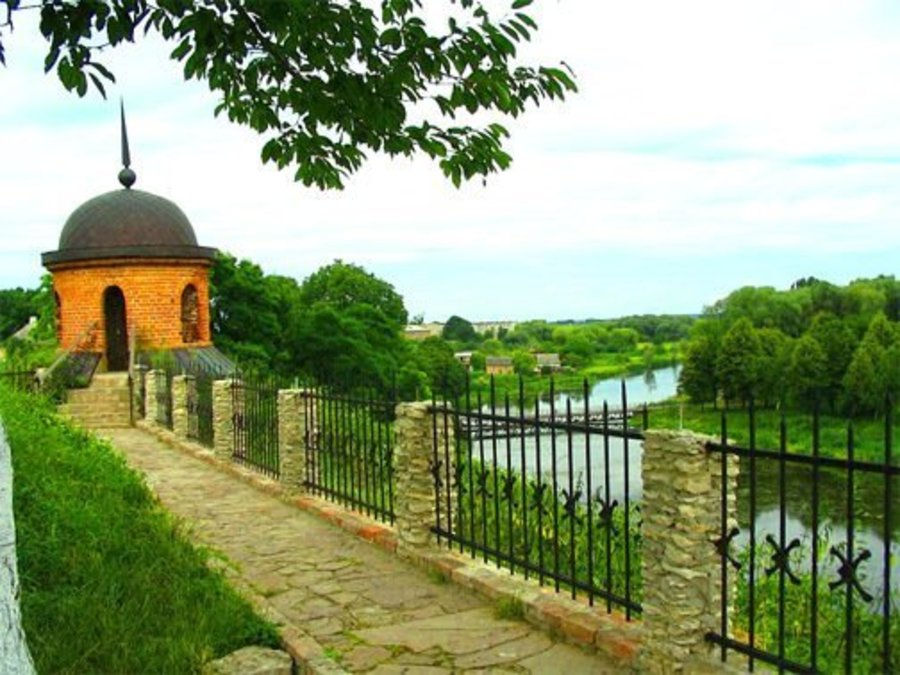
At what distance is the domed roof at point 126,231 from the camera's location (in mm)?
20891

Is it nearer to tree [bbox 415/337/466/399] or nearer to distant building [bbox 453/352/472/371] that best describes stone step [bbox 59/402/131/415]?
tree [bbox 415/337/466/399]

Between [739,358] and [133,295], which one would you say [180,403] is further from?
[739,358]

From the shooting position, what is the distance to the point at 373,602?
5.80 metres

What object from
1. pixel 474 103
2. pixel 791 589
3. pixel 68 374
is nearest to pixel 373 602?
pixel 474 103

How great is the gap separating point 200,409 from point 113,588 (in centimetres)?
901

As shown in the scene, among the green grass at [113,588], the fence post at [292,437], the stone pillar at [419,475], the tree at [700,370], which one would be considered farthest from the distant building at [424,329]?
the stone pillar at [419,475]

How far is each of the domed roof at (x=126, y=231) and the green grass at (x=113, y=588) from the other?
46.0 ft

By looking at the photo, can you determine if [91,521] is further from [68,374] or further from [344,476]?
[68,374]

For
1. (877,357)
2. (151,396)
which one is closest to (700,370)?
(877,357)

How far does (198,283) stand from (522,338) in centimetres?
5691

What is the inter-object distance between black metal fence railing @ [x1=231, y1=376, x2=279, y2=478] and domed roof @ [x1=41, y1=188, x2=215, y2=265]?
1036cm

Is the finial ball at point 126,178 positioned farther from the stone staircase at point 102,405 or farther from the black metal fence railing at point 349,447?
the black metal fence railing at point 349,447

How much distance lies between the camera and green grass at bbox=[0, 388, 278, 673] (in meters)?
4.39

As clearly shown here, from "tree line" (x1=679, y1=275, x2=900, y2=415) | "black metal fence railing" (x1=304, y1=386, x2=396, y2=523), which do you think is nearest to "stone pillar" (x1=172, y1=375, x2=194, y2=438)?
"black metal fence railing" (x1=304, y1=386, x2=396, y2=523)
